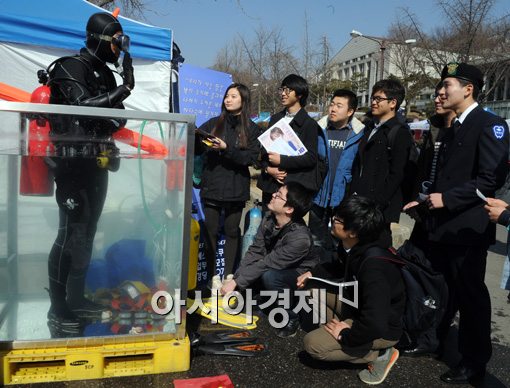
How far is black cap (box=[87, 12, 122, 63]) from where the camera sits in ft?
8.14

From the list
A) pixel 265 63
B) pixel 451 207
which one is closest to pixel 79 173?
pixel 451 207

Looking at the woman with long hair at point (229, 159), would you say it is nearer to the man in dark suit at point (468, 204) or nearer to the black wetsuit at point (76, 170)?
the black wetsuit at point (76, 170)

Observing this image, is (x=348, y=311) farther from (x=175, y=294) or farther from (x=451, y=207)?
(x=175, y=294)

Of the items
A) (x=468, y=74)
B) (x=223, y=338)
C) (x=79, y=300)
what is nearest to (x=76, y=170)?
(x=79, y=300)

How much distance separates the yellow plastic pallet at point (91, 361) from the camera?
2.29 metres

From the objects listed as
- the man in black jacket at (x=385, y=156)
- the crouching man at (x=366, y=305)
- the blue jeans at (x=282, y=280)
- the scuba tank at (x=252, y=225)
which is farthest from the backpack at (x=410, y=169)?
the scuba tank at (x=252, y=225)

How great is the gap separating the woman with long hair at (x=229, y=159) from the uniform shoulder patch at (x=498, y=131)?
5.87ft

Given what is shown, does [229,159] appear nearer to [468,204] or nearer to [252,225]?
[252,225]

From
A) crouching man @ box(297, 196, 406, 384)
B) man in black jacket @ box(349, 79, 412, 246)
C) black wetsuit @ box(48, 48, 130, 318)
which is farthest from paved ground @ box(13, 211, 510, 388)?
man in black jacket @ box(349, 79, 412, 246)

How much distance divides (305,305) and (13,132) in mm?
2273

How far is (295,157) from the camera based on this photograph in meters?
3.57

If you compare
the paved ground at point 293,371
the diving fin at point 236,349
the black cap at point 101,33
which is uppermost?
the black cap at point 101,33

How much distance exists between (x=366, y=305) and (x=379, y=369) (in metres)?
0.49

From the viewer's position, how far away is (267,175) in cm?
375
